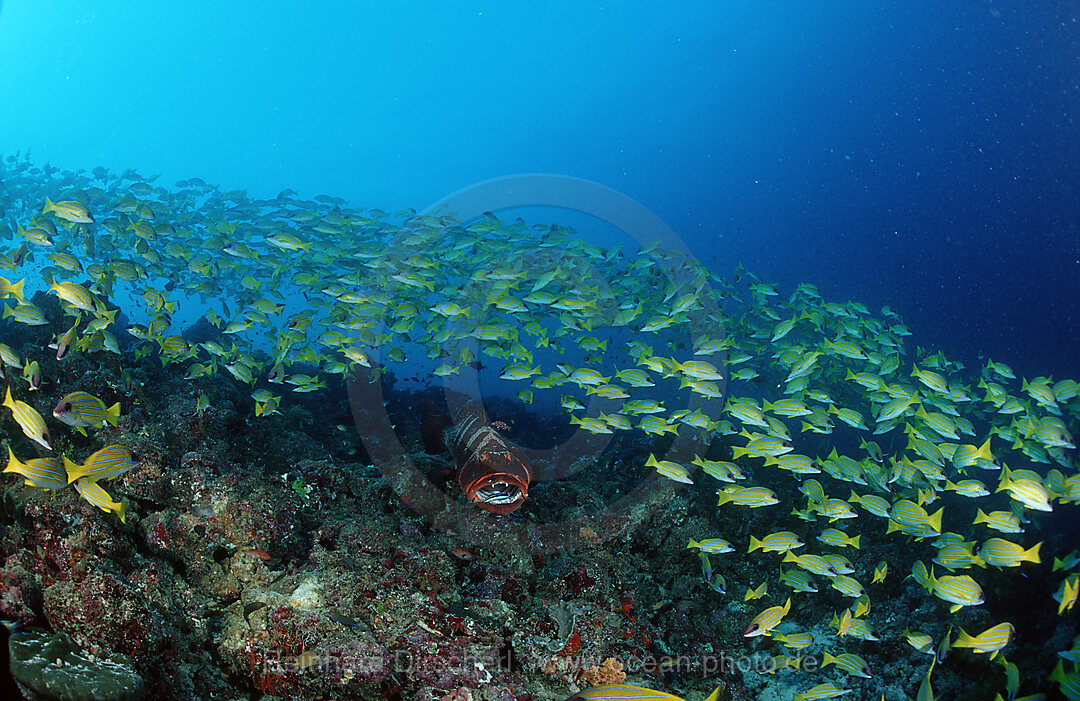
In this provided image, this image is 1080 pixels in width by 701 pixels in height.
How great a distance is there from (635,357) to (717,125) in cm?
8490

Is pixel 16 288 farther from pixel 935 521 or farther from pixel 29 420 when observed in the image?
pixel 935 521

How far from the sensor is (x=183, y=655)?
332cm

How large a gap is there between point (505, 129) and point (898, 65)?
64604 mm

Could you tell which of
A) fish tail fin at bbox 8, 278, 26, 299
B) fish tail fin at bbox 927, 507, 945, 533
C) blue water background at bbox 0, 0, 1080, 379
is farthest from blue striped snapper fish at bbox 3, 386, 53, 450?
blue water background at bbox 0, 0, 1080, 379

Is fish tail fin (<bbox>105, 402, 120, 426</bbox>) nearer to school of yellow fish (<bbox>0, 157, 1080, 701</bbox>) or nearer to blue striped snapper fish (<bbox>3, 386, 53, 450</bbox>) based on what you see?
school of yellow fish (<bbox>0, 157, 1080, 701</bbox>)

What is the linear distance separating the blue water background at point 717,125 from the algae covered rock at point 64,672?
3417 centimetres

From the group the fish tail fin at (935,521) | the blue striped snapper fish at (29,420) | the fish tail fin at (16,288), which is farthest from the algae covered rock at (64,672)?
the fish tail fin at (935,521)

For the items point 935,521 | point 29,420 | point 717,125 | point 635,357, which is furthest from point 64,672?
point 717,125

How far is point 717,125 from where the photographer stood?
3140 inches

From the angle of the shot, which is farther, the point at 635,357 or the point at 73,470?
the point at 635,357

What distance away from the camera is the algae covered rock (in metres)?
2.59

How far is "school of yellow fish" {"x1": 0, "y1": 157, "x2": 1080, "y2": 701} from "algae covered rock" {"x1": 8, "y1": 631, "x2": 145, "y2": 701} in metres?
0.84

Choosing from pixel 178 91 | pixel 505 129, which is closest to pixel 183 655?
pixel 505 129

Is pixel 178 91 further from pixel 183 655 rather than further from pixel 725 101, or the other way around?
pixel 183 655
